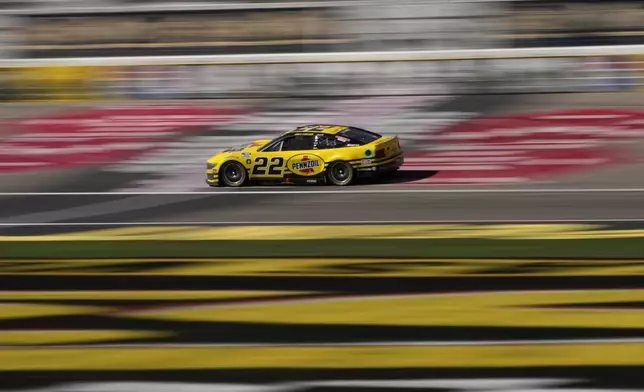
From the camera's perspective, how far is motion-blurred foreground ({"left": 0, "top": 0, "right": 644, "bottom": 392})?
299 inches

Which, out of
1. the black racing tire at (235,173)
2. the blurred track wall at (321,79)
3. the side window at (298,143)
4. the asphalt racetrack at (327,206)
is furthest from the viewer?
the blurred track wall at (321,79)

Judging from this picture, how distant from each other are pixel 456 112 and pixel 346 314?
1343cm

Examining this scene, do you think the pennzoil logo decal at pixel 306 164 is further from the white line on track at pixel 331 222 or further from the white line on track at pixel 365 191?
the white line on track at pixel 331 222

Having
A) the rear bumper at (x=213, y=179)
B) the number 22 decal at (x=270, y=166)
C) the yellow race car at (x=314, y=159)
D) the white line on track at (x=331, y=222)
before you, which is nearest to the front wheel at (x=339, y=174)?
the yellow race car at (x=314, y=159)

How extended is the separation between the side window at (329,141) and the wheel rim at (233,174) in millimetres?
1407

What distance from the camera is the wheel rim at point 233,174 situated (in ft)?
55.7

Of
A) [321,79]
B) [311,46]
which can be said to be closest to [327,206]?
[321,79]

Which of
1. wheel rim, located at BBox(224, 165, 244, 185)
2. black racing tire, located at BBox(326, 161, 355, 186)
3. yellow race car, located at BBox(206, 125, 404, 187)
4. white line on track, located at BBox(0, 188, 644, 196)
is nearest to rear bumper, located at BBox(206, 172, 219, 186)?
yellow race car, located at BBox(206, 125, 404, 187)

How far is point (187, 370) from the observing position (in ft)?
23.7

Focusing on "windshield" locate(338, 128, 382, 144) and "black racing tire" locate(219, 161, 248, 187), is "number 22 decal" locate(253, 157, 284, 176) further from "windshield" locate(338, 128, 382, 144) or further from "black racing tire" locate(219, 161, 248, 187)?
"windshield" locate(338, 128, 382, 144)

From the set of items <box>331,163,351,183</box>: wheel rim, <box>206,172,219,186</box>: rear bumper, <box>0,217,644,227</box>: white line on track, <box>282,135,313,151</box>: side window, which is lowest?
<box>0,217,644,227</box>: white line on track

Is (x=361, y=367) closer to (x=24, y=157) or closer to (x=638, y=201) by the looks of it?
(x=638, y=201)

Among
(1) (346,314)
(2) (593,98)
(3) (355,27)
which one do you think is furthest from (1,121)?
(1) (346,314)

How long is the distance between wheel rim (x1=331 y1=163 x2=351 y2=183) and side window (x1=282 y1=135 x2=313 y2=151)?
0.52 m
